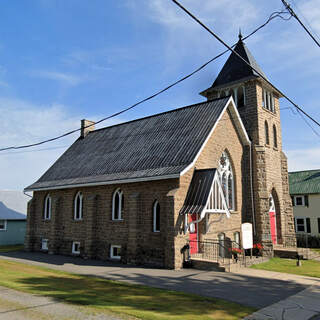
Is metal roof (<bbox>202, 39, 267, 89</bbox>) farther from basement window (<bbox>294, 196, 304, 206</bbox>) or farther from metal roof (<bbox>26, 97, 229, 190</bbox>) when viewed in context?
basement window (<bbox>294, 196, 304, 206</bbox>)

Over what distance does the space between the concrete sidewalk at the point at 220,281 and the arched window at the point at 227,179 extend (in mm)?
5393

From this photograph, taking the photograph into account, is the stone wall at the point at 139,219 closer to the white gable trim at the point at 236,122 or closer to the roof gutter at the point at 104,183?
the white gable trim at the point at 236,122

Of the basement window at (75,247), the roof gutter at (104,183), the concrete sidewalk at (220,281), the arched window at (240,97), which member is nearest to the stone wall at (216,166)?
the roof gutter at (104,183)

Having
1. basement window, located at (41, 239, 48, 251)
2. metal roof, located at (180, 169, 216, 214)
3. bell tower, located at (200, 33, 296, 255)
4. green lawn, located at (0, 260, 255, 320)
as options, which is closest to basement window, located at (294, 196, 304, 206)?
bell tower, located at (200, 33, 296, 255)

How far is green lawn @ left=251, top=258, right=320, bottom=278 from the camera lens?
640 inches

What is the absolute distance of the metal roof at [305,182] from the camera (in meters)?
35.0

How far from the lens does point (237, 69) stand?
2547 centimetres

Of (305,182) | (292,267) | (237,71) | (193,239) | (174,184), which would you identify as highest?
(237,71)

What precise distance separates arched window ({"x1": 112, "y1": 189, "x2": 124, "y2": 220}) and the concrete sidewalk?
3.31 meters

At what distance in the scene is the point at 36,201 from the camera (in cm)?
2612

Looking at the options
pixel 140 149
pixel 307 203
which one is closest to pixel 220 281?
pixel 140 149

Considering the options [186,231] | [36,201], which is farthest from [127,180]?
[36,201]

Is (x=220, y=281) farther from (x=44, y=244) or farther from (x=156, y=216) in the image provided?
(x=44, y=244)

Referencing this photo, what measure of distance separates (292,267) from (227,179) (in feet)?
20.7
